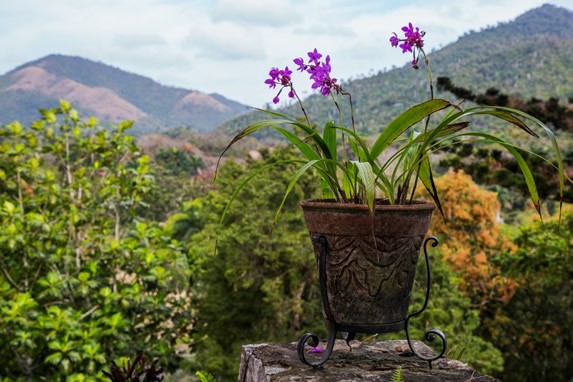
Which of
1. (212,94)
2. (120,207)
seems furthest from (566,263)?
(212,94)

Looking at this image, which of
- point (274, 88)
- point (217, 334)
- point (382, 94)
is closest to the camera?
point (274, 88)

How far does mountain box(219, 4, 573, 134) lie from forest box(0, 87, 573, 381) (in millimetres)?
36601

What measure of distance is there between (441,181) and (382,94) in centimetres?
5309

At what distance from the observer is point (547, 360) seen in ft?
31.2

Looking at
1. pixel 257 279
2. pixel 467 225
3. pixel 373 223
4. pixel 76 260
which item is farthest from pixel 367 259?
pixel 467 225

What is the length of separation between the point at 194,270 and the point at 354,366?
3822 millimetres

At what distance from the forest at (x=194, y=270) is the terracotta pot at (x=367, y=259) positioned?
270mm

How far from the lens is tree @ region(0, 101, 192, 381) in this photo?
4.26m

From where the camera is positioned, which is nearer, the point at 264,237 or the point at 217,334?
the point at 264,237

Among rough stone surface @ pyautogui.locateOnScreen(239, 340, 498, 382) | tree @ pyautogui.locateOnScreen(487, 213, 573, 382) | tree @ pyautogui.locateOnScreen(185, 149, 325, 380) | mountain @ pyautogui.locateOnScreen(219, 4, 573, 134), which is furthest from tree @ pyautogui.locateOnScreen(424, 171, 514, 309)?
mountain @ pyautogui.locateOnScreen(219, 4, 573, 134)

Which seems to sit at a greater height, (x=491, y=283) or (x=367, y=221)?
(x=367, y=221)

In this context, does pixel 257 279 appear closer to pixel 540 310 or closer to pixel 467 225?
pixel 540 310

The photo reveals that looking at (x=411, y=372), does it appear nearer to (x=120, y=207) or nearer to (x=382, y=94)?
(x=120, y=207)

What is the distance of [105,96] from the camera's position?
421 ft
